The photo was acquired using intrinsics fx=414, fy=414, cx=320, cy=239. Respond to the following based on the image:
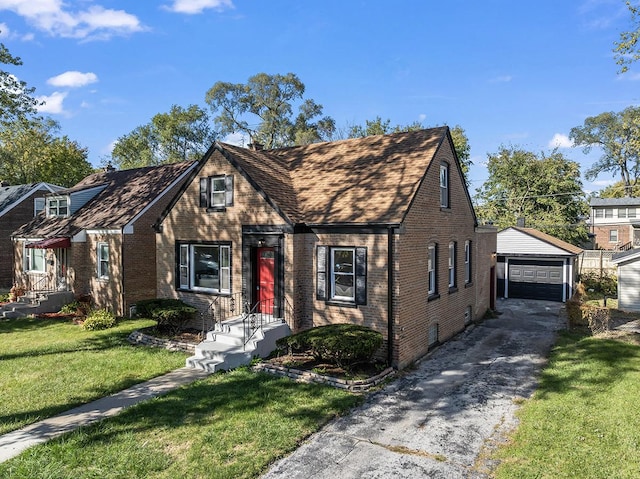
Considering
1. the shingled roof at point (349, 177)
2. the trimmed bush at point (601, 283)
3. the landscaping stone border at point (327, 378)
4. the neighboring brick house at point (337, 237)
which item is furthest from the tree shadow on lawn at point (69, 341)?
the trimmed bush at point (601, 283)

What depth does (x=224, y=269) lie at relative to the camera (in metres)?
15.1

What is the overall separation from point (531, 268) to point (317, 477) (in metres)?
22.3

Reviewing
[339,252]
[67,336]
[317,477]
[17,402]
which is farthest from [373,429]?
[67,336]

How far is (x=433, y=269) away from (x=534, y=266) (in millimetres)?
13574

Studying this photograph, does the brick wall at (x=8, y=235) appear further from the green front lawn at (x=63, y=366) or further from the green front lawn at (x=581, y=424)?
the green front lawn at (x=581, y=424)

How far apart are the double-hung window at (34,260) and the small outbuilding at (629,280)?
3080 cm

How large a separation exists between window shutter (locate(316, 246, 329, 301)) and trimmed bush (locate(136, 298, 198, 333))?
4.86 metres

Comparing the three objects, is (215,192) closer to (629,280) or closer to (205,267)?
(205,267)

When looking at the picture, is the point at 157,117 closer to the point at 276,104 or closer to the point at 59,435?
the point at 276,104

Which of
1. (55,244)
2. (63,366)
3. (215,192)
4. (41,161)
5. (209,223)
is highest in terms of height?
(41,161)

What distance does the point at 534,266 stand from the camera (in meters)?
24.7

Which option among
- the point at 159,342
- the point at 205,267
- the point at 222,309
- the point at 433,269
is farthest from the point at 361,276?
the point at 159,342

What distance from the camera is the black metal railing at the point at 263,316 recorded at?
501 inches

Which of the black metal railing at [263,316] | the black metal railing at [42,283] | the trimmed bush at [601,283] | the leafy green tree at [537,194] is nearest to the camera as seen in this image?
the black metal railing at [263,316]
